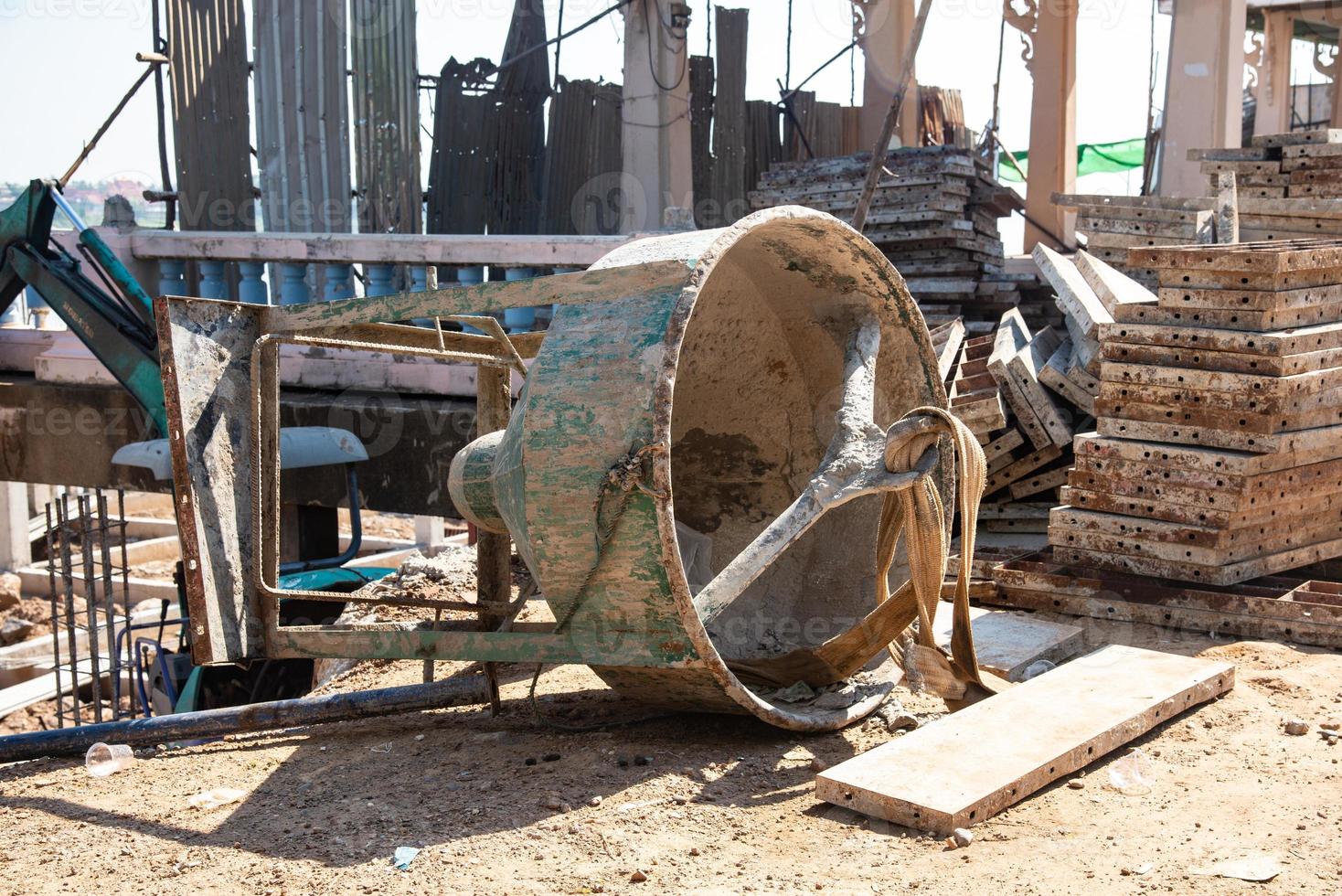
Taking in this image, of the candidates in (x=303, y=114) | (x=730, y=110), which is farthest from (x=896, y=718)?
(x=730, y=110)

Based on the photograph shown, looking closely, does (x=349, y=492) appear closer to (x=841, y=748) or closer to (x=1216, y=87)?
(x=841, y=748)

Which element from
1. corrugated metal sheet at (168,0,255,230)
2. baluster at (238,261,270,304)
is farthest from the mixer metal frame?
corrugated metal sheet at (168,0,255,230)

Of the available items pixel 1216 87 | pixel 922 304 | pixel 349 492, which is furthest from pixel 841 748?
pixel 1216 87

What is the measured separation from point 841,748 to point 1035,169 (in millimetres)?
10364

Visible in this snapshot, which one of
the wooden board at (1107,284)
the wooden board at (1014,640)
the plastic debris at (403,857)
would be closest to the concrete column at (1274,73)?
the wooden board at (1107,284)

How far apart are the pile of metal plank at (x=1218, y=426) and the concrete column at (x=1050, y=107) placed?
7.60 m

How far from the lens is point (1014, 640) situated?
4996 mm

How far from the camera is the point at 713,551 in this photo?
5113 mm

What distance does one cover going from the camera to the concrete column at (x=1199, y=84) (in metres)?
11.6

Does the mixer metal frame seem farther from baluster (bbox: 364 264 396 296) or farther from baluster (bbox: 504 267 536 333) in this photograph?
baluster (bbox: 364 264 396 296)

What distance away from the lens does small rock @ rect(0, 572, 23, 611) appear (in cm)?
1281

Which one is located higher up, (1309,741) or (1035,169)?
(1035,169)

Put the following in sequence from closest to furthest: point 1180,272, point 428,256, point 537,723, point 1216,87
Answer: point 537,723 < point 1180,272 < point 428,256 < point 1216,87

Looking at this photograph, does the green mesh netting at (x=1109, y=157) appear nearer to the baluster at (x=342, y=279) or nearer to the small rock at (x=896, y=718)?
the baluster at (x=342, y=279)
